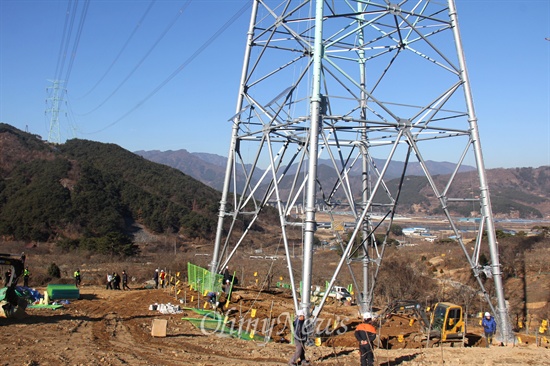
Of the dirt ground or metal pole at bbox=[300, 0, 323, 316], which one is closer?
the dirt ground

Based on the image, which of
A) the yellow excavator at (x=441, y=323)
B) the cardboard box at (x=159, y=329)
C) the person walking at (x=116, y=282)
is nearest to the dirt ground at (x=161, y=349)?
the cardboard box at (x=159, y=329)

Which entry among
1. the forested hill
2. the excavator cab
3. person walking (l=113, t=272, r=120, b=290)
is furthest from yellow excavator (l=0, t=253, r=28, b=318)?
the forested hill

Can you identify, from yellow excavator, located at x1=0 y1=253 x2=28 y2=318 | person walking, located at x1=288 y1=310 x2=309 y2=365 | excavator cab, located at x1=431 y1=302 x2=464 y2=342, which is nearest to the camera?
person walking, located at x1=288 y1=310 x2=309 y2=365

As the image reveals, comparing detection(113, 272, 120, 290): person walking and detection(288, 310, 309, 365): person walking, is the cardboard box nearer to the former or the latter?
detection(288, 310, 309, 365): person walking

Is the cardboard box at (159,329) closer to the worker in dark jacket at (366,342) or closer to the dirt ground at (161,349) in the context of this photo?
the dirt ground at (161,349)

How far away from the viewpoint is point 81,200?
74750 millimetres

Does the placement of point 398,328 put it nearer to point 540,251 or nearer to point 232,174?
point 232,174

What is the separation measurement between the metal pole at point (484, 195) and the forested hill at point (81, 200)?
4906 centimetres

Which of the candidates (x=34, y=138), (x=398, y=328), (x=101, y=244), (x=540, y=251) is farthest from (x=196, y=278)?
(x=34, y=138)

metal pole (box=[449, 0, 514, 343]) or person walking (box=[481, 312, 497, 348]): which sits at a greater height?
metal pole (box=[449, 0, 514, 343])

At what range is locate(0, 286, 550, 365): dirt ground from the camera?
11.7m

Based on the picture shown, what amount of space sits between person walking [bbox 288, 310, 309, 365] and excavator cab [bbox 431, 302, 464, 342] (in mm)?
7275

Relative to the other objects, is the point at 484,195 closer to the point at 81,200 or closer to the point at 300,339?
the point at 300,339

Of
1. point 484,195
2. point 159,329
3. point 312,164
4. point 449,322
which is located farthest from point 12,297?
point 484,195
